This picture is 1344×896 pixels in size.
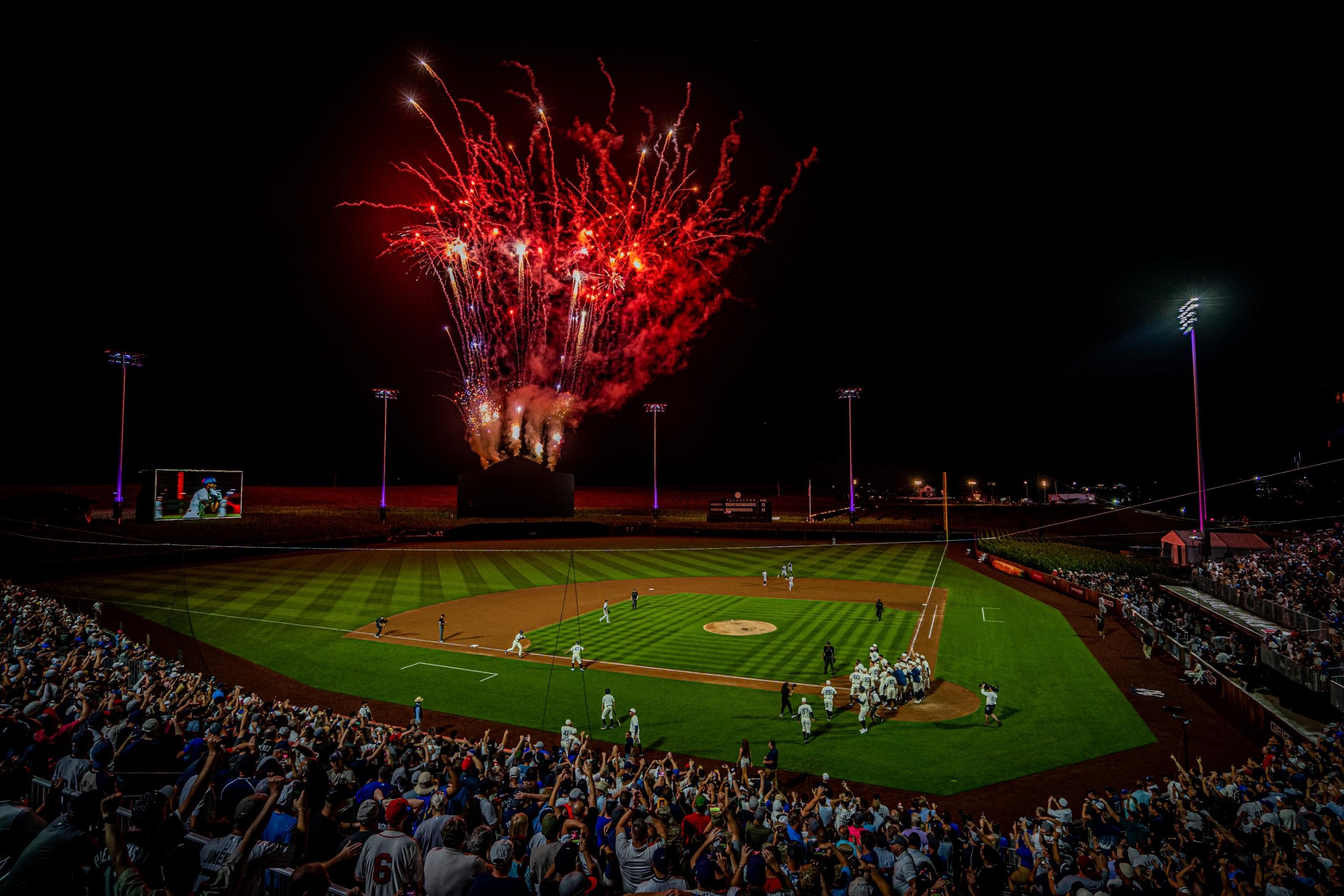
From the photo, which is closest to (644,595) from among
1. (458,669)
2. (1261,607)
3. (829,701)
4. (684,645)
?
(684,645)

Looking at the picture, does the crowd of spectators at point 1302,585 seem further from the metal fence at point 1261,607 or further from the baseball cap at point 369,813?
the baseball cap at point 369,813

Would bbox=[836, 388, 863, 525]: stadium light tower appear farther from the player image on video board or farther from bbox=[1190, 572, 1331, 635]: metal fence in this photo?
the player image on video board

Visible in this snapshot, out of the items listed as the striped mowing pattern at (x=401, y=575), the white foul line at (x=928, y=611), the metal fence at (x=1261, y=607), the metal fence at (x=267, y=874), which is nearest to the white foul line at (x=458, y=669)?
the striped mowing pattern at (x=401, y=575)

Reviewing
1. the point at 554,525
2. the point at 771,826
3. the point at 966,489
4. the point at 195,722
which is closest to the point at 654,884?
the point at 771,826

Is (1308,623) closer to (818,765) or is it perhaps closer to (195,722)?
(818,765)

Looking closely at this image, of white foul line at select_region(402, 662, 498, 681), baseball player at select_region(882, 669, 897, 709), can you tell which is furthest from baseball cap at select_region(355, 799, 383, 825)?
white foul line at select_region(402, 662, 498, 681)

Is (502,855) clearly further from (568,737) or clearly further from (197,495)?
(197,495)

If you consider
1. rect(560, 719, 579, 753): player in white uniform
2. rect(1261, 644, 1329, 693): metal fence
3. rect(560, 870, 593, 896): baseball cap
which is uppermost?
rect(560, 870, 593, 896): baseball cap
